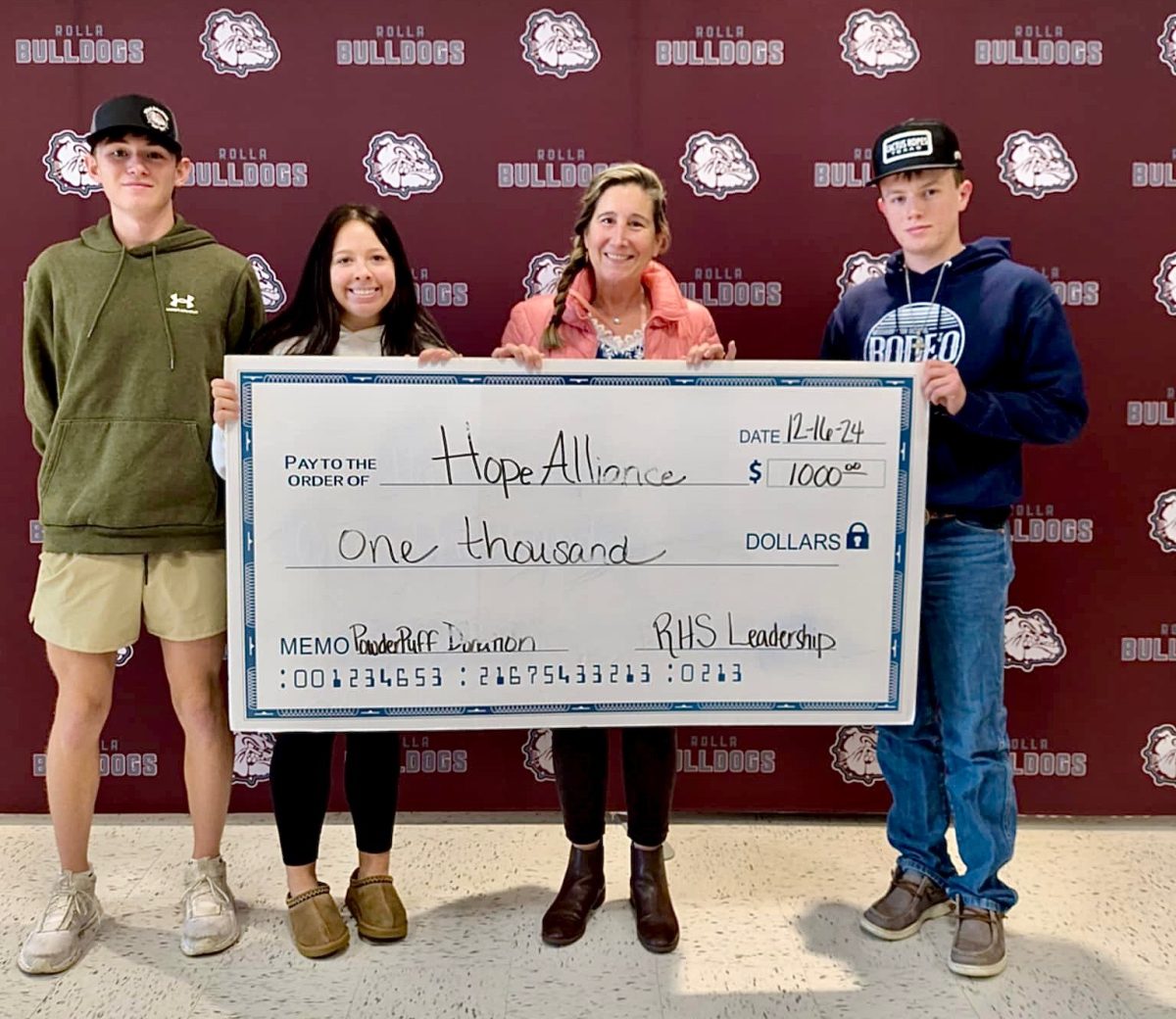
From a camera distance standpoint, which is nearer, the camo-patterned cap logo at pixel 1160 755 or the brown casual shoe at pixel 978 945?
the brown casual shoe at pixel 978 945

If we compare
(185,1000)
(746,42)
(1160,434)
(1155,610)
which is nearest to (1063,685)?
(1155,610)

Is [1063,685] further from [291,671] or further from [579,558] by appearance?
[291,671]

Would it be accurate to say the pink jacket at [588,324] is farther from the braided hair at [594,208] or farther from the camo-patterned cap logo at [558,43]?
the camo-patterned cap logo at [558,43]

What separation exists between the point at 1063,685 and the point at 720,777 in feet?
3.08

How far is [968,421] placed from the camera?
1.83 metres

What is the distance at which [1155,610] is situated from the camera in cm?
260

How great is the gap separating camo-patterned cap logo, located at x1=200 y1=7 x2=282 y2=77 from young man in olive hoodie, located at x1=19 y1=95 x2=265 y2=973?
0.58 m

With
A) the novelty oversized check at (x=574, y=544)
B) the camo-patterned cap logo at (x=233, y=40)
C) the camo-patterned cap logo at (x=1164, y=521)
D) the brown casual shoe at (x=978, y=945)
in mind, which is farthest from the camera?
the camo-patterned cap logo at (x=1164, y=521)

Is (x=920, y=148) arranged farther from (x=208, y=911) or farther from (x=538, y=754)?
(x=208, y=911)

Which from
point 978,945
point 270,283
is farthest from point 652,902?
point 270,283

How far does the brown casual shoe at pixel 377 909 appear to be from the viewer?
2.02 m

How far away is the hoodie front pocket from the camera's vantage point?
1923mm

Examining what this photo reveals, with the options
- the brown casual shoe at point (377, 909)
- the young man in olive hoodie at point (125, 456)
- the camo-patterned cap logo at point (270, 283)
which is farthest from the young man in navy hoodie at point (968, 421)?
the camo-patterned cap logo at point (270, 283)

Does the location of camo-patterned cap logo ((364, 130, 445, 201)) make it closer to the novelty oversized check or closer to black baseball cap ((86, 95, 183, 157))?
black baseball cap ((86, 95, 183, 157))
